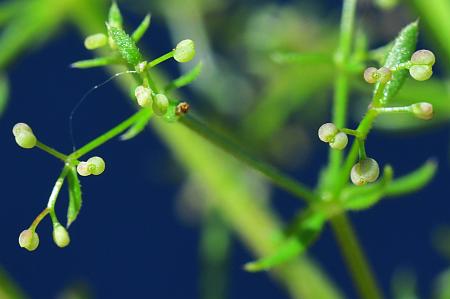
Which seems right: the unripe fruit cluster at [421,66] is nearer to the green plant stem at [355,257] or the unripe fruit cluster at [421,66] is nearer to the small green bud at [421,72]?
the small green bud at [421,72]

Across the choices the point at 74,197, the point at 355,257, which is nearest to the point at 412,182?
the point at 355,257

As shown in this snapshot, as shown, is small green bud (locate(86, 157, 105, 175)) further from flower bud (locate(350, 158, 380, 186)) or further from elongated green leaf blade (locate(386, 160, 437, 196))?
elongated green leaf blade (locate(386, 160, 437, 196))

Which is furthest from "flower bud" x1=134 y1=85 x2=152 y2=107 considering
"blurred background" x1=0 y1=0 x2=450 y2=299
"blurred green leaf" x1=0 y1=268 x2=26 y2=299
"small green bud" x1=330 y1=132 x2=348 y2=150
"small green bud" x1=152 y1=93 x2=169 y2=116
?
"blurred green leaf" x1=0 y1=268 x2=26 y2=299

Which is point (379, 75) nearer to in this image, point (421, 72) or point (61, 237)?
point (421, 72)

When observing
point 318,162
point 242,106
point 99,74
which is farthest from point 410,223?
point 242,106

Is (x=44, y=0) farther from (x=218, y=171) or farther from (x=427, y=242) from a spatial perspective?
(x=427, y=242)

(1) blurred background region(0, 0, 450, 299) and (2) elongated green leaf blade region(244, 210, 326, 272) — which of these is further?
(1) blurred background region(0, 0, 450, 299)

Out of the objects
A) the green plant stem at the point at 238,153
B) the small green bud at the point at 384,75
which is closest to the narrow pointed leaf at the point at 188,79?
Result: the green plant stem at the point at 238,153
